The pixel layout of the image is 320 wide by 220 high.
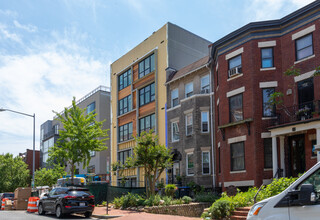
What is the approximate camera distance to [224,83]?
23.4m

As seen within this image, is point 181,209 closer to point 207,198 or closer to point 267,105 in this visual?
point 207,198

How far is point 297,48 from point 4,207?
24457 mm

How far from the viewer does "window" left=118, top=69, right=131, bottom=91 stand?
3784 cm

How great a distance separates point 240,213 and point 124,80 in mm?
26427

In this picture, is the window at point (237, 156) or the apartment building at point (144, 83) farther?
the apartment building at point (144, 83)

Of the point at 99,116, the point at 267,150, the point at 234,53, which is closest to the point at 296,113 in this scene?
the point at 267,150

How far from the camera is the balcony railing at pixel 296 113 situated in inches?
735

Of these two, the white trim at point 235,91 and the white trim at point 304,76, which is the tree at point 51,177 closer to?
the white trim at point 235,91

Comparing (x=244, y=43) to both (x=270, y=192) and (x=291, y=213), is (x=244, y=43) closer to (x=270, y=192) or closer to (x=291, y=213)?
(x=270, y=192)

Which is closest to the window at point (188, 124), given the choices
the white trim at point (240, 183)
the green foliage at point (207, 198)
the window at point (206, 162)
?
the window at point (206, 162)

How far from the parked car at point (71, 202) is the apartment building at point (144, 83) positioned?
1056cm

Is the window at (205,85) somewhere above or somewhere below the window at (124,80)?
below

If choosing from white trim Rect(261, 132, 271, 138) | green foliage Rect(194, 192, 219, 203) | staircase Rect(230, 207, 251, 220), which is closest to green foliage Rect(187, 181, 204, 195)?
green foliage Rect(194, 192, 219, 203)

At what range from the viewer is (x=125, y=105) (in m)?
38.3
